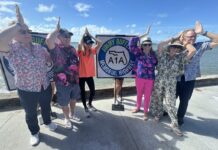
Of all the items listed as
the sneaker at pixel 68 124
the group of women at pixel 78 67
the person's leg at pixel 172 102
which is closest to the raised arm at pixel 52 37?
the group of women at pixel 78 67

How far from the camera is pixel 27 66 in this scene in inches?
101

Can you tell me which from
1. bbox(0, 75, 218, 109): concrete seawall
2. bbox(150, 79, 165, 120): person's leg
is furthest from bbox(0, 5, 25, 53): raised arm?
bbox(150, 79, 165, 120): person's leg

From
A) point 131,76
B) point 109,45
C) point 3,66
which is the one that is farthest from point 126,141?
point 3,66

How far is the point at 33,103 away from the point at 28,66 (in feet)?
1.88

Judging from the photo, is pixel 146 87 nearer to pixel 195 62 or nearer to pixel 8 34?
pixel 195 62

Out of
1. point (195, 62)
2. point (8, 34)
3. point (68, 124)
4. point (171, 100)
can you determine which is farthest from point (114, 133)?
point (8, 34)

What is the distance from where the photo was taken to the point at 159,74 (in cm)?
344

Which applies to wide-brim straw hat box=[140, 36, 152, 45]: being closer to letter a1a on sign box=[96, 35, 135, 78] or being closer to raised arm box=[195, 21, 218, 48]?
letter a1a on sign box=[96, 35, 135, 78]

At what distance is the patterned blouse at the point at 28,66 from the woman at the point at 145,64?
1.72m

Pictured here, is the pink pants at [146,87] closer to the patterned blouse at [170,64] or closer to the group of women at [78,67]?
the group of women at [78,67]

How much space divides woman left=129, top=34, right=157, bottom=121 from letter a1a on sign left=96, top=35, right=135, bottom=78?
0.37 metres

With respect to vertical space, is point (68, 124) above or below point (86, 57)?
below

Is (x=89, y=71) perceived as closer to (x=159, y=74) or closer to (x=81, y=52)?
(x=81, y=52)

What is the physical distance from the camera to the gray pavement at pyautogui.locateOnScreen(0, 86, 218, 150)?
288cm
